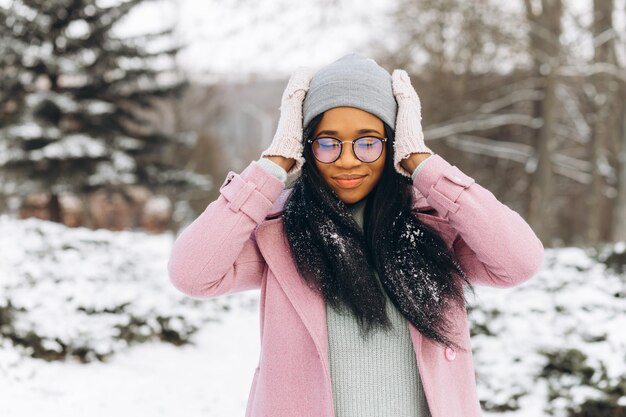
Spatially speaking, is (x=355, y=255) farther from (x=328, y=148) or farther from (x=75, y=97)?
(x=75, y=97)

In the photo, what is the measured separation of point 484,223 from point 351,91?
0.51 metres

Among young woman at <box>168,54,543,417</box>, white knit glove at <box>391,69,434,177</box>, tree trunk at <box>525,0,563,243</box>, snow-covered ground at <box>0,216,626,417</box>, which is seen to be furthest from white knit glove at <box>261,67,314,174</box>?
tree trunk at <box>525,0,563,243</box>

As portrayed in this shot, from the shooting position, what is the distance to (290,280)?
158cm

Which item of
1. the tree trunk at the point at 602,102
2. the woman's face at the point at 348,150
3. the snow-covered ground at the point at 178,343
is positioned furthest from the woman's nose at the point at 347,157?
the tree trunk at the point at 602,102

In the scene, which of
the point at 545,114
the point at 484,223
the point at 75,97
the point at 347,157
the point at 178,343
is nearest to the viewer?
the point at 484,223

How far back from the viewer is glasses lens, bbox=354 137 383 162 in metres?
1.63

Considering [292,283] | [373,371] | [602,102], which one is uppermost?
[602,102]

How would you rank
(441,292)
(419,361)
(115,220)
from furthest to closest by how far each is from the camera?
(115,220) → (441,292) → (419,361)

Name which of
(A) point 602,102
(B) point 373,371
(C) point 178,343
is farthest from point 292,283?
(A) point 602,102

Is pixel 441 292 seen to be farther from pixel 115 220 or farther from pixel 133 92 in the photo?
pixel 115 220

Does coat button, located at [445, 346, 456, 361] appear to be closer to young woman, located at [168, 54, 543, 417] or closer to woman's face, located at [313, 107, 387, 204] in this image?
young woman, located at [168, 54, 543, 417]

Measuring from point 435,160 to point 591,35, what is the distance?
969cm

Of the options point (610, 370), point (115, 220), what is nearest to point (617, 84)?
point (610, 370)

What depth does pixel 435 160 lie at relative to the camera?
160 centimetres
